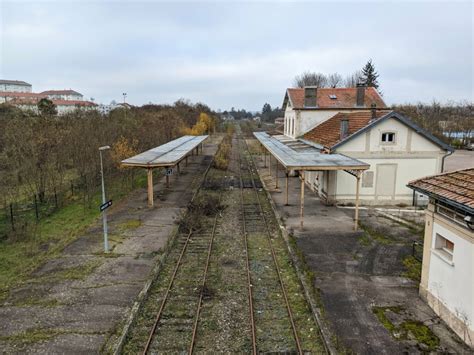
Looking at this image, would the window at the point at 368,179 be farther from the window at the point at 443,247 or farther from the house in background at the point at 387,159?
the window at the point at 443,247

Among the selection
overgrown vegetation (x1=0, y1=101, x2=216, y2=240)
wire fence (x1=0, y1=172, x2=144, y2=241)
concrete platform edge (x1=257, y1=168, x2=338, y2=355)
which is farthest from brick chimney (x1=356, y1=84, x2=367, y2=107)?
wire fence (x1=0, y1=172, x2=144, y2=241)

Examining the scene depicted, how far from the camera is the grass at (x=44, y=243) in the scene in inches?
422

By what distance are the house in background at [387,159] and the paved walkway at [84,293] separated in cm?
868

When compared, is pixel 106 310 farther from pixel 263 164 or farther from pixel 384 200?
pixel 263 164

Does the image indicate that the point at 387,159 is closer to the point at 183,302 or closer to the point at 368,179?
the point at 368,179

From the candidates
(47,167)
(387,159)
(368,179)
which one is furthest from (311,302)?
(47,167)

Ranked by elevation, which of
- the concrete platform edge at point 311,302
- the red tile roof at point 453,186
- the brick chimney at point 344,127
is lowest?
the concrete platform edge at point 311,302

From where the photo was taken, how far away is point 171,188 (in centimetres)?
2300

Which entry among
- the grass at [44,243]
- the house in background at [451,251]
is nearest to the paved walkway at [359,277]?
the house in background at [451,251]

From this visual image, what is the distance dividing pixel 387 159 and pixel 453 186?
10.5 m

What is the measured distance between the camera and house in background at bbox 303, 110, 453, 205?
18.1 metres

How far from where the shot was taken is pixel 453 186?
8125 mm

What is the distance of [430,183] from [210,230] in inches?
328

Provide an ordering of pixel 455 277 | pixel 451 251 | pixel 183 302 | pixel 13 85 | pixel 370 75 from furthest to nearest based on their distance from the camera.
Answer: pixel 13 85
pixel 370 75
pixel 183 302
pixel 451 251
pixel 455 277
